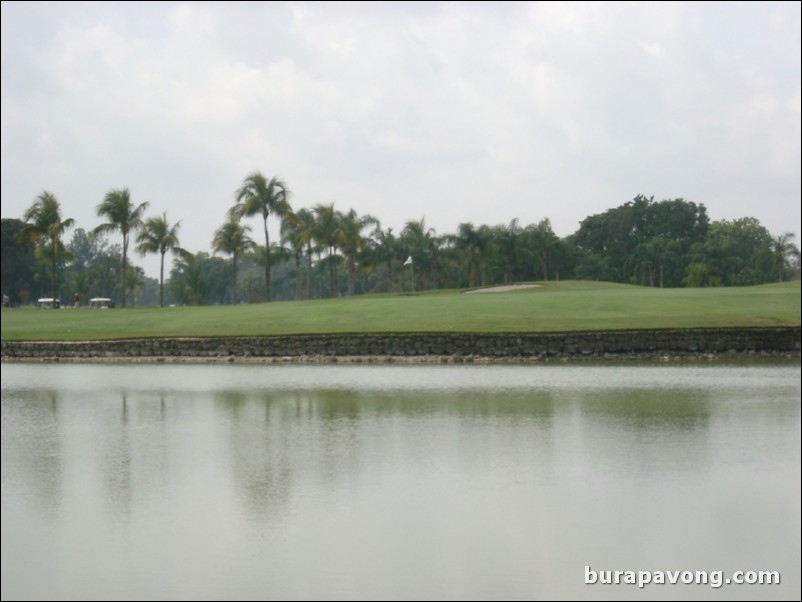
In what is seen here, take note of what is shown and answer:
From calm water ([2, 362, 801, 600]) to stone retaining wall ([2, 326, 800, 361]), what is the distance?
32.5 feet

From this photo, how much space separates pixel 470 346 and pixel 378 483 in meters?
23.0

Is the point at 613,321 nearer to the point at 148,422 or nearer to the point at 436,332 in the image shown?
the point at 436,332

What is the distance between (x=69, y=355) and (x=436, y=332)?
15.0m

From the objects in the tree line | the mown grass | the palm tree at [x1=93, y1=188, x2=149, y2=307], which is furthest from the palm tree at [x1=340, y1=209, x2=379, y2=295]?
the mown grass

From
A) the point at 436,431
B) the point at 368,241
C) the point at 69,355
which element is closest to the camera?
the point at 436,431

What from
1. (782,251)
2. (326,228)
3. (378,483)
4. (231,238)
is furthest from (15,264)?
(378,483)

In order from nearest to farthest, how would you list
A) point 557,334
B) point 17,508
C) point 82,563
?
point 82,563, point 17,508, point 557,334

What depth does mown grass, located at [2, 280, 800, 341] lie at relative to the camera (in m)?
37.6

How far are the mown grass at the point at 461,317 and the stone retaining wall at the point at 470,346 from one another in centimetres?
75

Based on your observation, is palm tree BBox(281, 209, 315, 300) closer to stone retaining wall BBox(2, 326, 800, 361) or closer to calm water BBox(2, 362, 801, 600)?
stone retaining wall BBox(2, 326, 800, 361)

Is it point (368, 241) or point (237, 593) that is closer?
point (237, 593)

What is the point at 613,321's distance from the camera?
3769 centimetres

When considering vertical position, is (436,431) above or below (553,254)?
below

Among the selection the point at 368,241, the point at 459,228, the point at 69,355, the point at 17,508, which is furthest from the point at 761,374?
the point at 368,241
